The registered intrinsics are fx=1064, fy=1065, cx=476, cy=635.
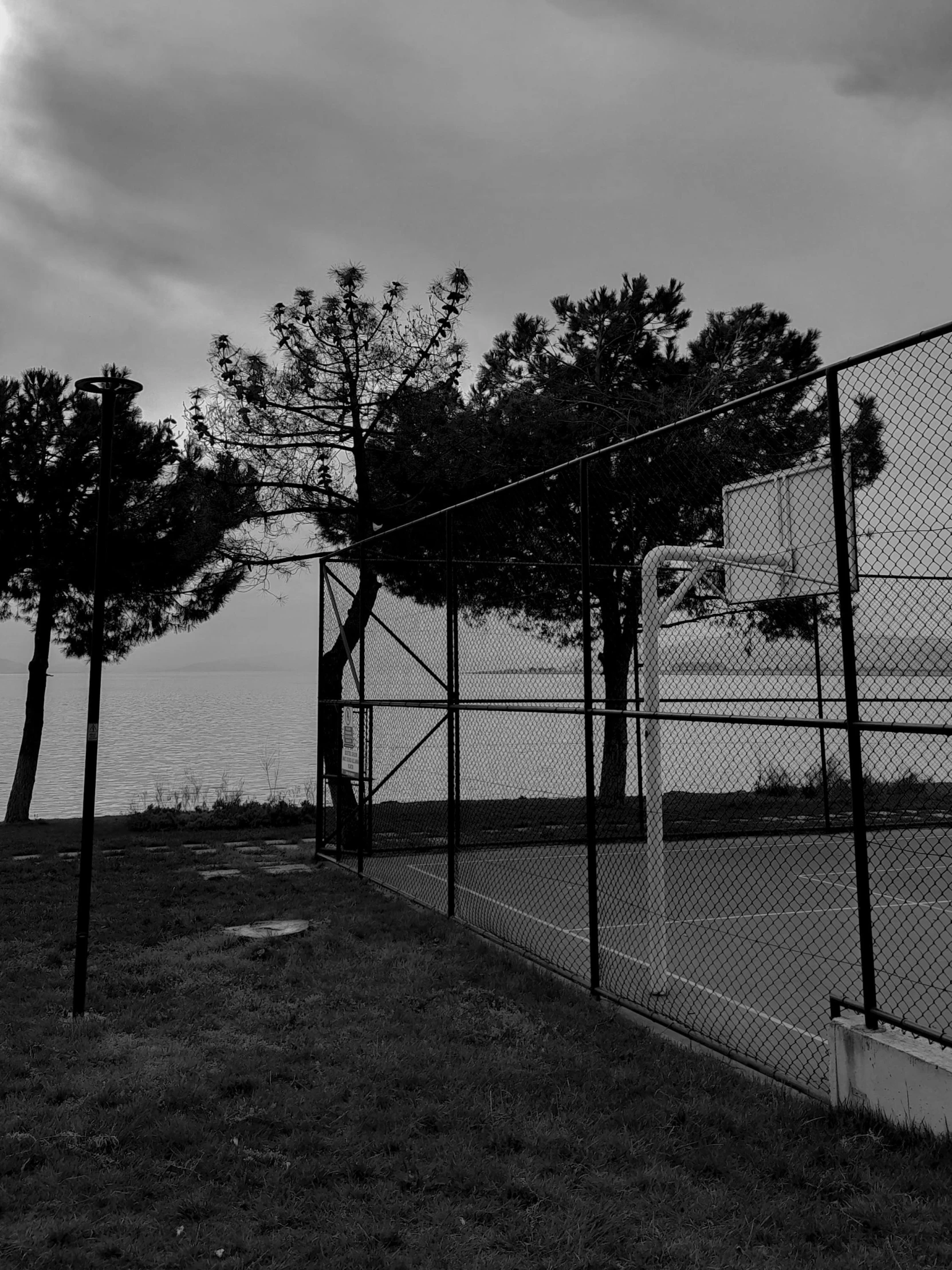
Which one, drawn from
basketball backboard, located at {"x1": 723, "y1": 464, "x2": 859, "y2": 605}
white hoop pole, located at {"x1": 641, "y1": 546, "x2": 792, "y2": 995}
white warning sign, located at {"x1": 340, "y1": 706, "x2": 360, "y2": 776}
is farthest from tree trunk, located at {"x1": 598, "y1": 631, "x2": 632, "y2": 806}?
Result: white hoop pole, located at {"x1": 641, "y1": 546, "x2": 792, "y2": 995}

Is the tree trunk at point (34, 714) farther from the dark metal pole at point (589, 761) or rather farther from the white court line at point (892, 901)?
the dark metal pole at point (589, 761)

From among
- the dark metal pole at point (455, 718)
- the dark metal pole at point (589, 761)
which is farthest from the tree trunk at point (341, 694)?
the dark metal pole at point (589, 761)

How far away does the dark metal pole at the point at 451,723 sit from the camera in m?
7.69

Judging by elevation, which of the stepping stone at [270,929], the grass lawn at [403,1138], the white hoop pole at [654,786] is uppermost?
the white hoop pole at [654,786]

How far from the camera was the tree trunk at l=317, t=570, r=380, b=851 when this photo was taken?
1122 centimetres

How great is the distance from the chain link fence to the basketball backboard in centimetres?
2

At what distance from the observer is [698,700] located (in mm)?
7547

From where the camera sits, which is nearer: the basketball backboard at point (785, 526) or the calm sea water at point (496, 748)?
the basketball backboard at point (785, 526)

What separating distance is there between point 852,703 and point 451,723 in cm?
410

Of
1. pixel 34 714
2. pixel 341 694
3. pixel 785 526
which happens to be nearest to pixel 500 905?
pixel 785 526

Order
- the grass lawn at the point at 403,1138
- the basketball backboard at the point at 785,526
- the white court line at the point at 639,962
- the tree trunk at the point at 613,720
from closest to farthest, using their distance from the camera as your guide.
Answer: the grass lawn at the point at 403,1138, the white court line at the point at 639,962, the basketball backboard at the point at 785,526, the tree trunk at the point at 613,720

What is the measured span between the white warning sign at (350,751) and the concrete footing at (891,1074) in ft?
19.9

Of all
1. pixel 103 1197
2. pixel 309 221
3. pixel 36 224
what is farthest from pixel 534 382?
pixel 103 1197

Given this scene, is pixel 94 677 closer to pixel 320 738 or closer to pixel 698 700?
pixel 698 700
